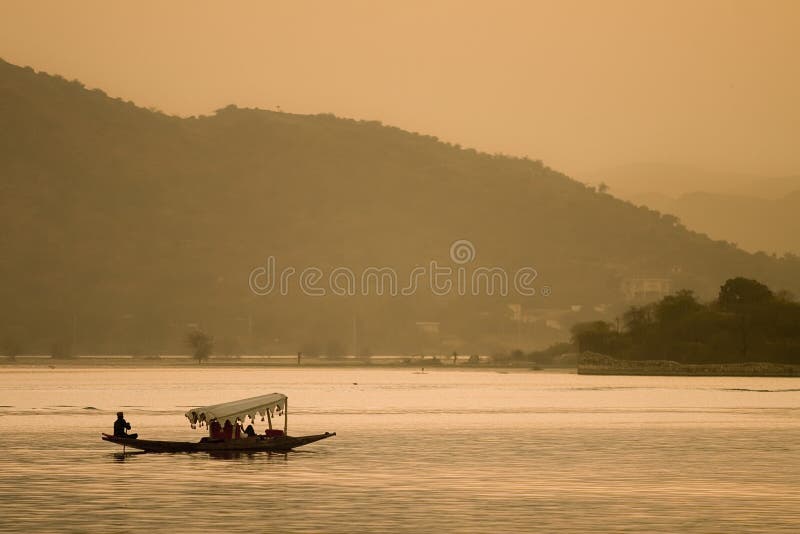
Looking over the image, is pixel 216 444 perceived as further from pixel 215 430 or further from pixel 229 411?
pixel 229 411

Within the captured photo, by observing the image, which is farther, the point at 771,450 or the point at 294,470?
the point at 771,450

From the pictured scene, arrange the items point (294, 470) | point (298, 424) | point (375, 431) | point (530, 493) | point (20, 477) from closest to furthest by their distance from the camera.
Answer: point (530, 493)
point (20, 477)
point (294, 470)
point (375, 431)
point (298, 424)

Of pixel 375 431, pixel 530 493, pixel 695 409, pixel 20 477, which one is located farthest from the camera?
pixel 695 409

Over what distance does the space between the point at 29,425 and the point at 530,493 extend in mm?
70624

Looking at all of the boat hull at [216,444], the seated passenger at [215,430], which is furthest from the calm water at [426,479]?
the seated passenger at [215,430]

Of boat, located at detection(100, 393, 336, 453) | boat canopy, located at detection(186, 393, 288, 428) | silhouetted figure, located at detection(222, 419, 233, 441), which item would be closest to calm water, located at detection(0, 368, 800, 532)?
boat, located at detection(100, 393, 336, 453)

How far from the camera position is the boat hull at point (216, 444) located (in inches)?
3780

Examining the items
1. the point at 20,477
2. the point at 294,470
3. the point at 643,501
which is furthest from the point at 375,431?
the point at 643,501

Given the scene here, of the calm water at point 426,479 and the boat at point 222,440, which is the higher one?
the boat at point 222,440

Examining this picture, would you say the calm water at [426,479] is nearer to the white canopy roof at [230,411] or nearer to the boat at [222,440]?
the boat at [222,440]

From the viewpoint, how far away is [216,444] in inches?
3812

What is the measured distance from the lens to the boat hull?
96.0 metres

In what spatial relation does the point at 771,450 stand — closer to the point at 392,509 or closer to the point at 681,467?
the point at 681,467

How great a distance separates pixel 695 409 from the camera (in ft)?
572
